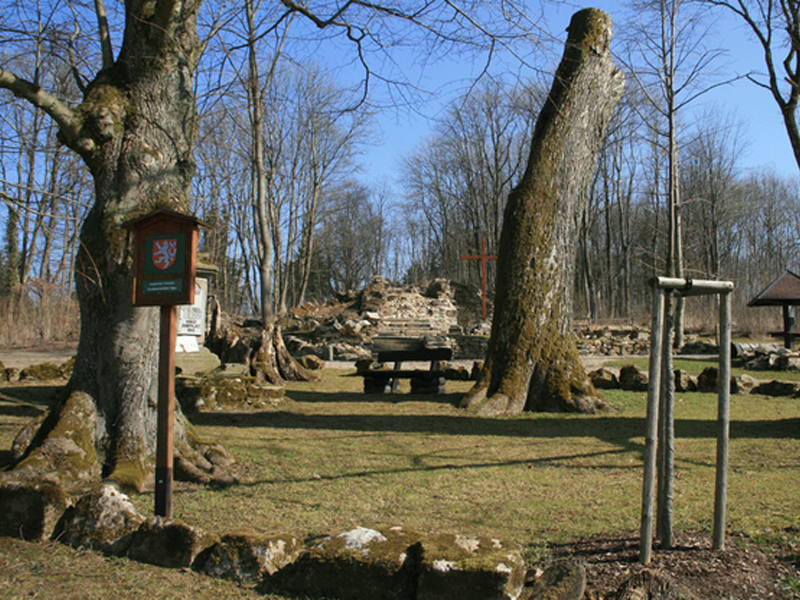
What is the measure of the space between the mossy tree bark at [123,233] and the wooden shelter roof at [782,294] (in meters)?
18.5

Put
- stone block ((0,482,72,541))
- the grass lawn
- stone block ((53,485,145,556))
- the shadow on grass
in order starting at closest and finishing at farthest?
stone block ((53,485,145,556)), stone block ((0,482,72,541)), the grass lawn, the shadow on grass

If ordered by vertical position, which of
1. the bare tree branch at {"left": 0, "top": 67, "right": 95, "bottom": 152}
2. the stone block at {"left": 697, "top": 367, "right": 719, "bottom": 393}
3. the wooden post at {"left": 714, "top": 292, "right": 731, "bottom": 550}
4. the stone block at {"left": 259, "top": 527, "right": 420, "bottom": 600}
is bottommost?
Result: the stone block at {"left": 259, "top": 527, "right": 420, "bottom": 600}

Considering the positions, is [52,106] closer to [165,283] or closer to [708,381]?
[165,283]

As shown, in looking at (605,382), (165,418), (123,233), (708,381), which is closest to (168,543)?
(165,418)

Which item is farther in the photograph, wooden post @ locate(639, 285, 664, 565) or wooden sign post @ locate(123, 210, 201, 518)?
wooden sign post @ locate(123, 210, 201, 518)

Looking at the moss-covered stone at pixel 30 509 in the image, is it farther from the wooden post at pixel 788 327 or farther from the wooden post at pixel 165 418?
the wooden post at pixel 788 327

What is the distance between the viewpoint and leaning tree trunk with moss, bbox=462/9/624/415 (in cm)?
856

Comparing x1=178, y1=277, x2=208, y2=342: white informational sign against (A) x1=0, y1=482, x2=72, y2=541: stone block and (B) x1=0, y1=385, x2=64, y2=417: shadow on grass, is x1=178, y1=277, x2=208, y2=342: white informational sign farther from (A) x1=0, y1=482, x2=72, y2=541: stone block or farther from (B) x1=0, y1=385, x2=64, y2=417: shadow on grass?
(A) x1=0, y1=482, x2=72, y2=541: stone block

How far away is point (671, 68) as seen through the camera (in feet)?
56.1

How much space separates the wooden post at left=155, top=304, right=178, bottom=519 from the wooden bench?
22.8 feet

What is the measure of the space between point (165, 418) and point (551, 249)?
651 centimetres

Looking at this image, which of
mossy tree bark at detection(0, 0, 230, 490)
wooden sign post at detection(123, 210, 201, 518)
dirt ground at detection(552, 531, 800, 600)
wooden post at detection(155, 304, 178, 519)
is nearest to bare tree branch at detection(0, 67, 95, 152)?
mossy tree bark at detection(0, 0, 230, 490)

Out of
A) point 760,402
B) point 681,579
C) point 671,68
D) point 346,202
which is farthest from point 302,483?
point 346,202

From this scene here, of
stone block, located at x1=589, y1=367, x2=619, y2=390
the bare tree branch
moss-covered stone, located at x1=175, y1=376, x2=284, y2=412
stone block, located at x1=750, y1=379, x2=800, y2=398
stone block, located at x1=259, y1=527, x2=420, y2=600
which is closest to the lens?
stone block, located at x1=259, y1=527, x2=420, y2=600
